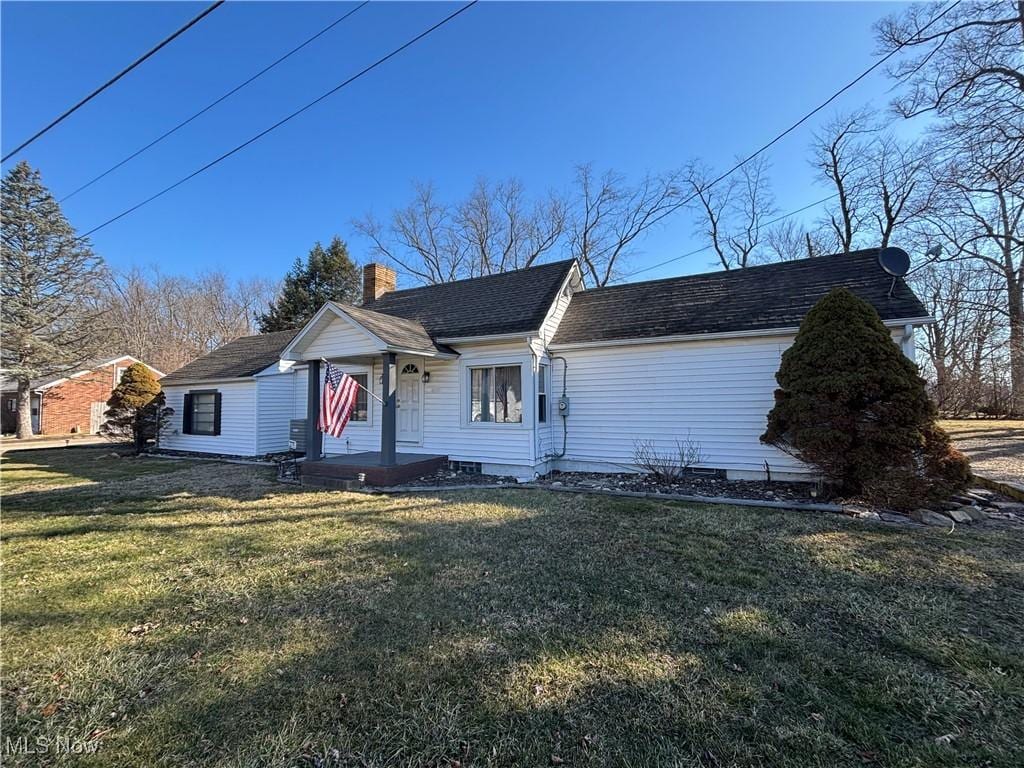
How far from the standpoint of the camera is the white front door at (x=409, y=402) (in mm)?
10828

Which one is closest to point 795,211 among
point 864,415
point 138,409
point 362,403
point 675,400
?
point 675,400

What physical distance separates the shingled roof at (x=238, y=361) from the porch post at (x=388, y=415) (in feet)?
22.9

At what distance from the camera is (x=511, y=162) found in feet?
60.1

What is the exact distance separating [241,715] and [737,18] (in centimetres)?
1168

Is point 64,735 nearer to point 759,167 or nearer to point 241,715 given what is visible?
point 241,715

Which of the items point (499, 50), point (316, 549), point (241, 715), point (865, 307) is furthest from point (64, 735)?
point (499, 50)

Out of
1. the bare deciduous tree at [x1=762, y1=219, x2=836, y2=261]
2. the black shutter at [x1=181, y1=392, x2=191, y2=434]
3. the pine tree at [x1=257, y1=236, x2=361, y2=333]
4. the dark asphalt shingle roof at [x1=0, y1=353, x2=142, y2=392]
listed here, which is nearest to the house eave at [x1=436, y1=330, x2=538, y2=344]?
the black shutter at [x1=181, y1=392, x2=191, y2=434]

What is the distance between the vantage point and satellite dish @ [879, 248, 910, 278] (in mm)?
8000

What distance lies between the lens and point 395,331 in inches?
372

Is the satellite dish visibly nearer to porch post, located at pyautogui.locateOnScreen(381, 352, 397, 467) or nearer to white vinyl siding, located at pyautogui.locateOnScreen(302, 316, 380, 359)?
porch post, located at pyautogui.locateOnScreen(381, 352, 397, 467)

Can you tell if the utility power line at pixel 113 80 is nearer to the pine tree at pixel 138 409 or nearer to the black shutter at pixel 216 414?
the black shutter at pixel 216 414

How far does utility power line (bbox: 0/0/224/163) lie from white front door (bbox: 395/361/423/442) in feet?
22.6

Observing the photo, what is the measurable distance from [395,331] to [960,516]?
9821 millimetres
